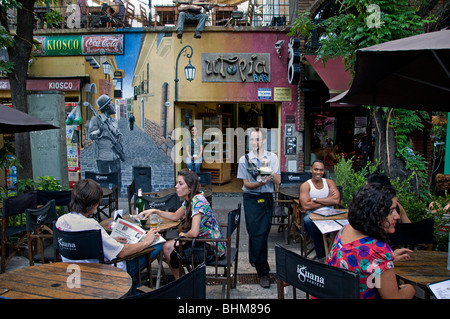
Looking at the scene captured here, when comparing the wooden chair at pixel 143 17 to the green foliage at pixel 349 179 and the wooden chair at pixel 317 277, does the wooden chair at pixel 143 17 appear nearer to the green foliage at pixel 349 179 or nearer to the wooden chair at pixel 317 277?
the green foliage at pixel 349 179

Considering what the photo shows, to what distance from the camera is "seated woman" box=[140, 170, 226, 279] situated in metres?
3.82

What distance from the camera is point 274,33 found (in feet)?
33.2

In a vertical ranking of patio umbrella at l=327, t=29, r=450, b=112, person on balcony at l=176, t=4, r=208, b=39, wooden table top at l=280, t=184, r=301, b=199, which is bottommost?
wooden table top at l=280, t=184, r=301, b=199

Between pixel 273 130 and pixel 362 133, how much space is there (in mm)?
2661

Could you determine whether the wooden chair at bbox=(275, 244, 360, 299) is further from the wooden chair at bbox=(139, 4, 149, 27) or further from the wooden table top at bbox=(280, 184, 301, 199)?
the wooden chair at bbox=(139, 4, 149, 27)

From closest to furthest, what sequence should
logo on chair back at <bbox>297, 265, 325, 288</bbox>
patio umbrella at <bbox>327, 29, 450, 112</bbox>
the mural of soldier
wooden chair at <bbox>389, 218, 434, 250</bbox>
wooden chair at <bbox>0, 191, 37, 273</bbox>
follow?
1. logo on chair back at <bbox>297, 265, 325, 288</bbox>
2. patio umbrella at <bbox>327, 29, 450, 112</bbox>
3. wooden chair at <bbox>389, 218, 434, 250</bbox>
4. wooden chair at <bbox>0, 191, 37, 273</bbox>
5. the mural of soldier

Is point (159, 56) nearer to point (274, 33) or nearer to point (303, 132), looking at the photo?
point (274, 33)

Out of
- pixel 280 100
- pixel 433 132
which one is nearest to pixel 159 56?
pixel 280 100

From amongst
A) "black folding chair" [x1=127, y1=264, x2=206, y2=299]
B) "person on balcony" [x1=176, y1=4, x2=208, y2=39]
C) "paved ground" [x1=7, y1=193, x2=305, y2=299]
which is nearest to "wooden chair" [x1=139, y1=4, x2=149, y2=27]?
"person on balcony" [x1=176, y1=4, x2=208, y2=39]

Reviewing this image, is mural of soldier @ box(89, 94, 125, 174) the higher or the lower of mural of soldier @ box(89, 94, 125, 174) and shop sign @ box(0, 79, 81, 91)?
the lower

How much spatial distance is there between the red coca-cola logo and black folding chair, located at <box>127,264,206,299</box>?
380 inches

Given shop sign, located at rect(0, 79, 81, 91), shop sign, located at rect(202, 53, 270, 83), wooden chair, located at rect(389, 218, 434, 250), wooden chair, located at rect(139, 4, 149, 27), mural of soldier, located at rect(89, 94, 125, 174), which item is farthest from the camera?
wooden chair, located at rect(139, 4, 149, 27)

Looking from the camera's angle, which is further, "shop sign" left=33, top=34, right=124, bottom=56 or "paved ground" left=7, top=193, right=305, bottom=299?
"shop sign" left=33, top=34, right=124, bottom=56
